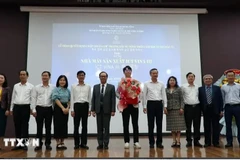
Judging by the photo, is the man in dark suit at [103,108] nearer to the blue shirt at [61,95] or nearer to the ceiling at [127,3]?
the blue shirt at [61,95]

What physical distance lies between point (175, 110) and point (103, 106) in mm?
1079

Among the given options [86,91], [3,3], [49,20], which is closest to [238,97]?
[86,91]

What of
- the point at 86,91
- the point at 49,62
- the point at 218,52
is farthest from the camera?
the point at 218,52

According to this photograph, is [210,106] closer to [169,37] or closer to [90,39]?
[169,37]

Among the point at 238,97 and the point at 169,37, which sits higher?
the point at 169,37

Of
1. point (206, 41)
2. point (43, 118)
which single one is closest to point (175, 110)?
point (43, 118)

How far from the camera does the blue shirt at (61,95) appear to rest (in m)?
3.68

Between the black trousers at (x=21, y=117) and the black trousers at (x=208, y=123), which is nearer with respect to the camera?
the black trousers at (x=21, y=117)

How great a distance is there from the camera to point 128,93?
3.70m

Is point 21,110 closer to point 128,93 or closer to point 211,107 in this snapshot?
point 128,93

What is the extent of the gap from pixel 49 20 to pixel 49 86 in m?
2.74

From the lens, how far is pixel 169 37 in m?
6.09

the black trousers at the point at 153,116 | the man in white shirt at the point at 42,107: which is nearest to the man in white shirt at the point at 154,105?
the black trousers at the point at 153,116

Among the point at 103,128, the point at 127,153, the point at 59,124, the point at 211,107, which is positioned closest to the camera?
the point at 127,153
